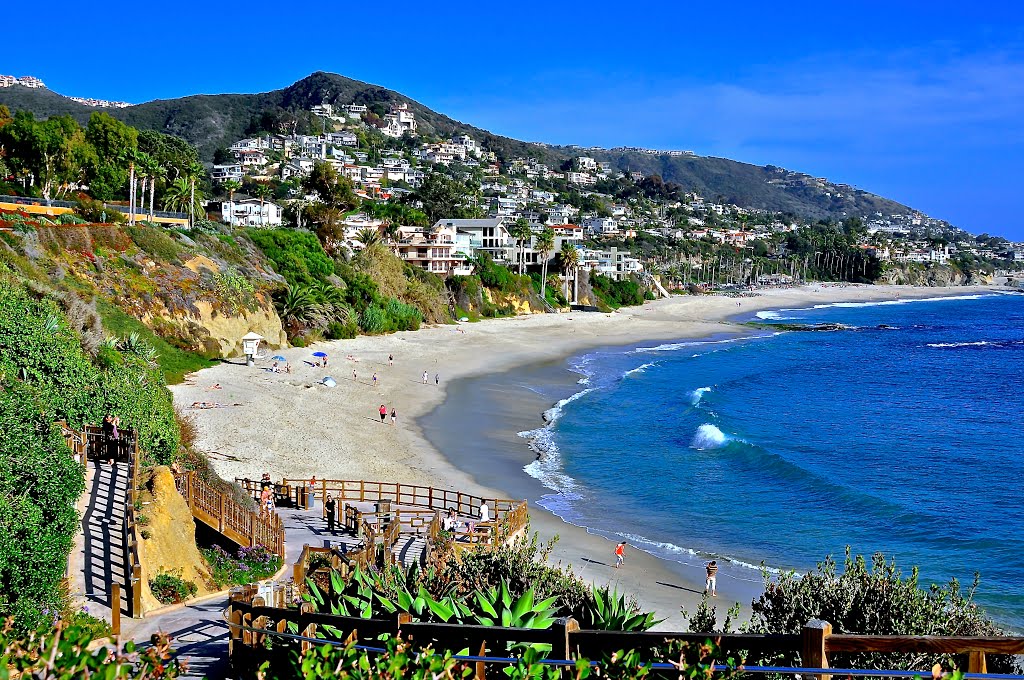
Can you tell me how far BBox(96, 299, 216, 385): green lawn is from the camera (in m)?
42.9

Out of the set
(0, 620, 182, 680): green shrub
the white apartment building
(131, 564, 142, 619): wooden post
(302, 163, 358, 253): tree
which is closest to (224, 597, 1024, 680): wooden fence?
(0, 620, 182, 680): green shrub

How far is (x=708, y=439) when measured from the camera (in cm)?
3822

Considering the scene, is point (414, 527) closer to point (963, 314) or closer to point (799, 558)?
point (799, 558)

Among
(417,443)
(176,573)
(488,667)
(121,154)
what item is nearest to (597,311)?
(121,154)

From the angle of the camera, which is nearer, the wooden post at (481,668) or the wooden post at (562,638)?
the wooden post at (562,638)

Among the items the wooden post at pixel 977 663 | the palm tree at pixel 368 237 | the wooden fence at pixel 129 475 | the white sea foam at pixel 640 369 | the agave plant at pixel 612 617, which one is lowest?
the white sea foam at pixel 640 369

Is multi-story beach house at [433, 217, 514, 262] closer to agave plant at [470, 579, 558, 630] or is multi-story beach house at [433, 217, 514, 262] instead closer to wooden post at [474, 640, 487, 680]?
agave plant at [470, 579, 558, 630]

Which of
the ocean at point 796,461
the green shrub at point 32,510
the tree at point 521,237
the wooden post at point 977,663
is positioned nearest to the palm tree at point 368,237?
the tree at point 521,237

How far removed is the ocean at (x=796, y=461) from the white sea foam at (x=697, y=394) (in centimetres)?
15

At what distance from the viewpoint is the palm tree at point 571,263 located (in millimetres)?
103312

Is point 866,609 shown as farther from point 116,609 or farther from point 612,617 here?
point 116,609

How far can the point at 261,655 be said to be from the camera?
27.5ft

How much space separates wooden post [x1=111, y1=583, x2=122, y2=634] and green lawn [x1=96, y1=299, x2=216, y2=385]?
3141 cm

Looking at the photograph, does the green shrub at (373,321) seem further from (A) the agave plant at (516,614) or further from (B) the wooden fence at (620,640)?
(A) the agave plant at (516,614)
